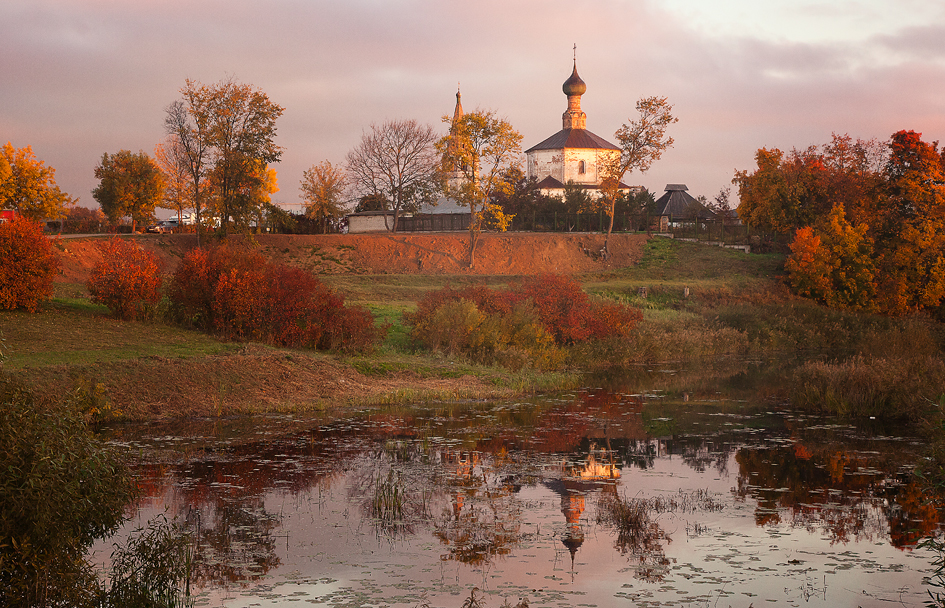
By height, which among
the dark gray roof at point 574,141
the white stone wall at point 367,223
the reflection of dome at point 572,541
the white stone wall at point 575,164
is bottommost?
the reflection of dome at point 572,541

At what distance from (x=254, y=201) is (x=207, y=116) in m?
5.59

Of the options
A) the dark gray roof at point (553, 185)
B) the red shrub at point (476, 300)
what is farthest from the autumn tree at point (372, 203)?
the red shrub at point (476, 300)

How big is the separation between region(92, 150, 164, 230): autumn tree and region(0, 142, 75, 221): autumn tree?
3.79 m

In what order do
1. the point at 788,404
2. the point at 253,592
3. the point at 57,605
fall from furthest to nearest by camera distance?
the point at 788,404
the point at 253,592
the point at 57,605

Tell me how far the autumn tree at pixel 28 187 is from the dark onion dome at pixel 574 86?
2036 inches

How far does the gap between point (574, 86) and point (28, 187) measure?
54.1 metres

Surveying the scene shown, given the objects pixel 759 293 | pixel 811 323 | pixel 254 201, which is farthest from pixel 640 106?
pixel 254 201

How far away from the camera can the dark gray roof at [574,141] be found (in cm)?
8875

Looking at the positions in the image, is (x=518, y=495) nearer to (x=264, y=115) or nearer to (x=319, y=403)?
(x=319, y=403)

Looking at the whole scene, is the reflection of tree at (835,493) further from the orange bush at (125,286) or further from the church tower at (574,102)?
the church tower at (574,102)

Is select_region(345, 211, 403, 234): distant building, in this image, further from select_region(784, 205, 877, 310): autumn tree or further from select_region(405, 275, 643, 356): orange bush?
select_region(405, 275, 643, 356): orange bush

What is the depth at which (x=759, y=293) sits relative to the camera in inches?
1866

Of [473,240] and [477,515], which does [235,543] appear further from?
[473,240]

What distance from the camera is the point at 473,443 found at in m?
17.8
